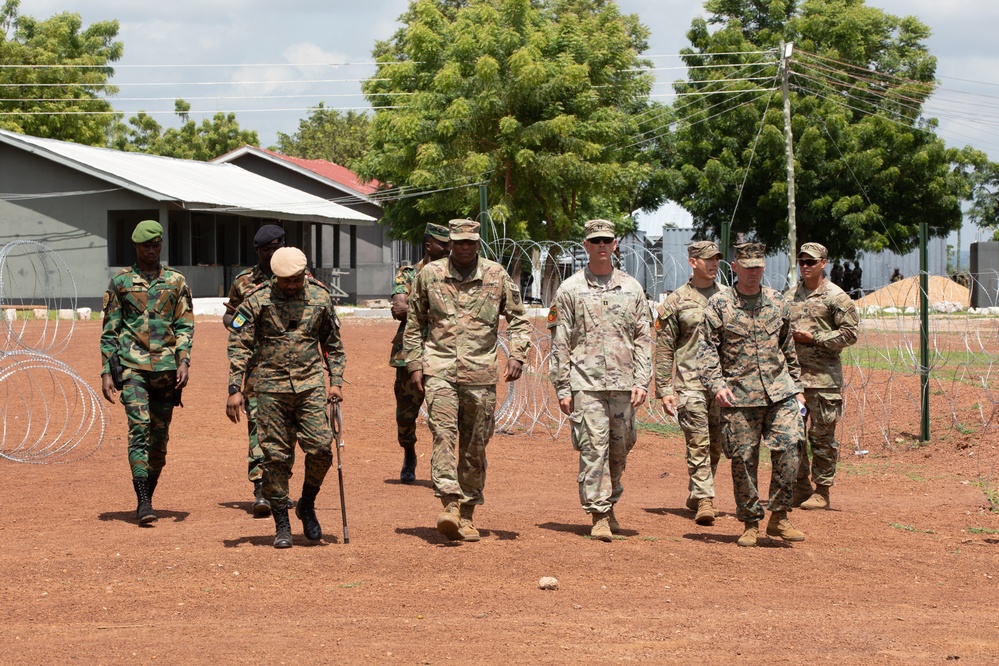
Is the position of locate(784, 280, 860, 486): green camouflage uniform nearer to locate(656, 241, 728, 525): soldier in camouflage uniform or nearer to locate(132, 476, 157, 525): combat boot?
locate(656, 241, 728, 525): soldier in camouflage uniform

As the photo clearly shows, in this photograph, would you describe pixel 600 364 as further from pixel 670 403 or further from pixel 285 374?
pixel 285 374

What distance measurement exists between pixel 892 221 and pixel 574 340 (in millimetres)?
34941

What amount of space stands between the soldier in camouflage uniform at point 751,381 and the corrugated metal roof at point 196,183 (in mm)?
24041

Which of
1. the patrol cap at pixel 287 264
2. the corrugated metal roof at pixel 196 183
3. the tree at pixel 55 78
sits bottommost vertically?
the patrol cap at pixel 287 264

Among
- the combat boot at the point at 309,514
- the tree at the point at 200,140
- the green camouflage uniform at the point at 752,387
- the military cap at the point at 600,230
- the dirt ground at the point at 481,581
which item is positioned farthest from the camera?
the tree at the point at 200,140

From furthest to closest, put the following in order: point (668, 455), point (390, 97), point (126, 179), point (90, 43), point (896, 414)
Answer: point (90, 43) < point (390, 97) < point (126, 179) < point (896, 414) < point (668, 455)

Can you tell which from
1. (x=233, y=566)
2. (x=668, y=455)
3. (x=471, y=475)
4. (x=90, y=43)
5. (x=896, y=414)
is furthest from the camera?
(x=90, y=43)

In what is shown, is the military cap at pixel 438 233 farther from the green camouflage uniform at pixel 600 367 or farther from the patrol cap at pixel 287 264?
the patrol cap at pixel 287 264

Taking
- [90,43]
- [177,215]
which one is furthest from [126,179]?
[90,43]

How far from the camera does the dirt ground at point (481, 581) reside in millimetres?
5191

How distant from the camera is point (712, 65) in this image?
39.8 meters

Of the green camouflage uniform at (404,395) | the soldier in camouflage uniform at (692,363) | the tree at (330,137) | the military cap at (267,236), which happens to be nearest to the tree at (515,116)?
the green camouflage uniform at (404,395)

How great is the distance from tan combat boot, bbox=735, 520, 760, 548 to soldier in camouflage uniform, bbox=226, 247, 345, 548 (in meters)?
2.56

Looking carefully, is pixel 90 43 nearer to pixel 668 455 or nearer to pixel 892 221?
pixel 892 221
